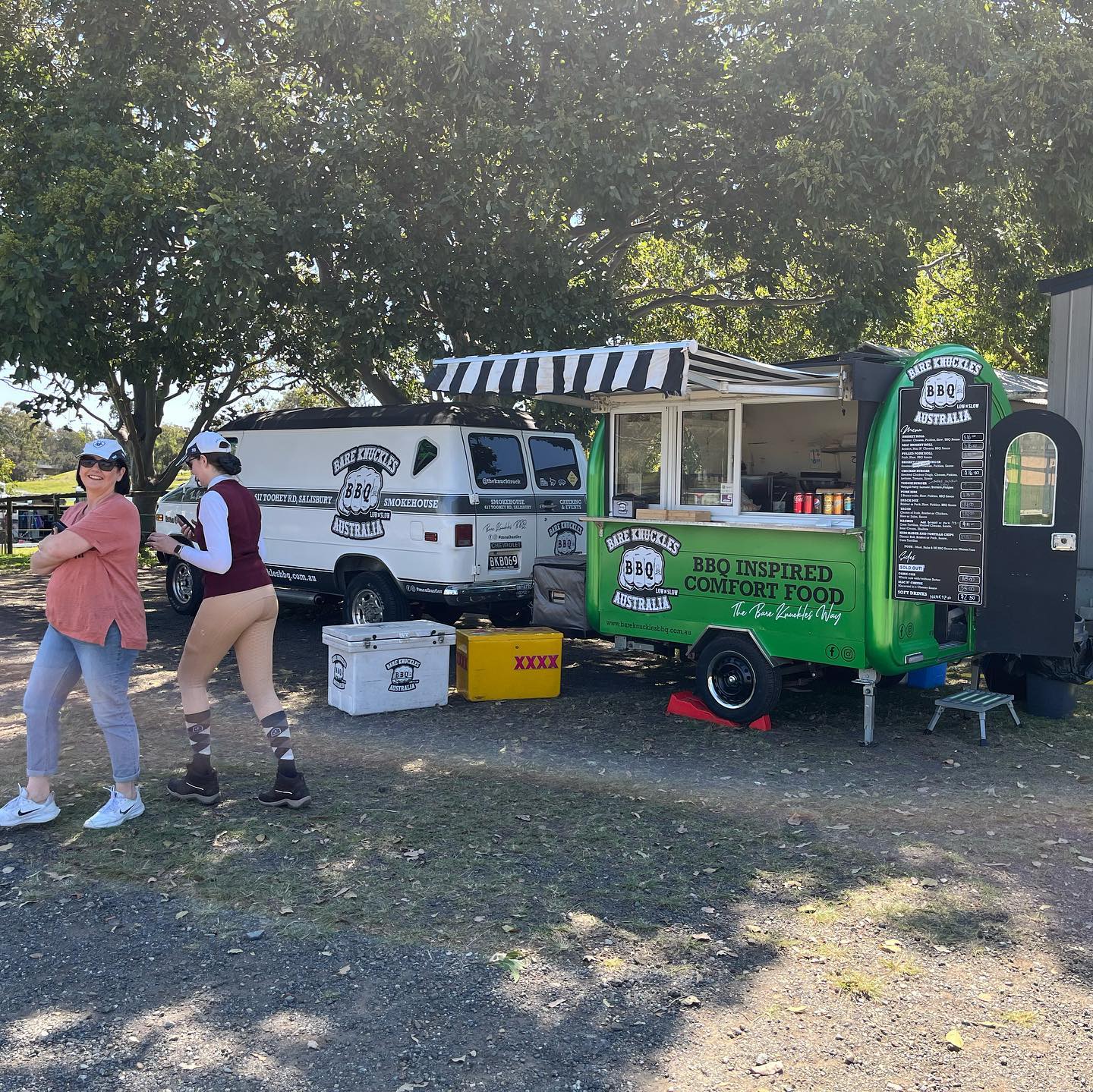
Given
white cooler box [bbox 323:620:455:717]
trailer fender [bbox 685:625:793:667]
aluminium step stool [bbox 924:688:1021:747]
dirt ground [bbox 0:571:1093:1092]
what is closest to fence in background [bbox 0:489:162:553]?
white cooler box [bbox 323:620:455:717]

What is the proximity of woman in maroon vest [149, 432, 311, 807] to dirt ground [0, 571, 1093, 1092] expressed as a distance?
0.47 meters

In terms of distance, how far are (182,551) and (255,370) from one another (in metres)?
19.6

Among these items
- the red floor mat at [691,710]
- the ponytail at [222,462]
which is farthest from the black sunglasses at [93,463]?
the red floor mat at [691,710]

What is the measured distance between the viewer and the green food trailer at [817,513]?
691 cm

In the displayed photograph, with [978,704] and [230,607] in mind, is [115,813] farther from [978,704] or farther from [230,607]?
[978,704]

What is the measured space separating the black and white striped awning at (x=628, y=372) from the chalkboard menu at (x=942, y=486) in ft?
2.59

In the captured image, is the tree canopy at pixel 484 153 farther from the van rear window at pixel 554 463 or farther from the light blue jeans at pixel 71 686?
the light blue jeans at pixel 71 686

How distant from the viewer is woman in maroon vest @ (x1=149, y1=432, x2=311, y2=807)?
17.7 ft

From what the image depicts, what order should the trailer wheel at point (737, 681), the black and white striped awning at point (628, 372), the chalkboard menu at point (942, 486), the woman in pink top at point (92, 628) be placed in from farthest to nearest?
the trailer wheel at point (737, 681) < the black and white striped awning at point (628, 372) < the chalkboard menu at point (942, 486) < the woman in pink top at point (92, 628)

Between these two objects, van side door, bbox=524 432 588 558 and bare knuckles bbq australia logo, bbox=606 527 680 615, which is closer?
bare knuckles bbq australia logo, bbox=606 527 680 615

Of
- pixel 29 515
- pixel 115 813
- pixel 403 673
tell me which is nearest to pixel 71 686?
pixel 115 813

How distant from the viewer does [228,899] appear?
464 cm

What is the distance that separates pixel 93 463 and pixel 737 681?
455cm

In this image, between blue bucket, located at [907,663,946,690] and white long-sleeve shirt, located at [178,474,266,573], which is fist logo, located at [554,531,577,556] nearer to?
blue bucket, located at [907,663,946,690]
